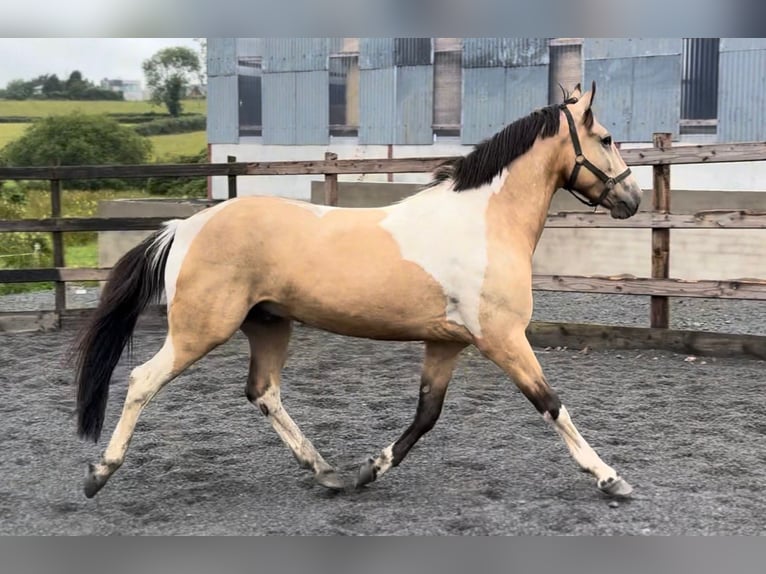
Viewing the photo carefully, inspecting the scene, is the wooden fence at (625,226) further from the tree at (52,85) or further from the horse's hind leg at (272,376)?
the tree at (52,85)

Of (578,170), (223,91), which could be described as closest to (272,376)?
(578,170)

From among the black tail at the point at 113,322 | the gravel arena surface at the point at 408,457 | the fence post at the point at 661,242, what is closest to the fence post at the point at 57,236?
the gravel arena surface at the point at 408,457

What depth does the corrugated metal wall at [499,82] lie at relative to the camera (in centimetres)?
1062

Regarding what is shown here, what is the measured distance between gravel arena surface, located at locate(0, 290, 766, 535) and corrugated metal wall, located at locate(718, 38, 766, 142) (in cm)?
480

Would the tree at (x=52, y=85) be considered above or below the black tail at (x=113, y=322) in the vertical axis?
above

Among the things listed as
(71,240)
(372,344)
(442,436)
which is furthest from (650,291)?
(71,240)

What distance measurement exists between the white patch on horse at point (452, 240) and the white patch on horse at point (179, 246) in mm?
720

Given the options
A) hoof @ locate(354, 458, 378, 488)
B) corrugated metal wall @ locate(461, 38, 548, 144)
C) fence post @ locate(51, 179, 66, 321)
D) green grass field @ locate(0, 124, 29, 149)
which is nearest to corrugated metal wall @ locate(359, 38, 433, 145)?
corrugated metal wall @ locate(461, 38, 548, 144)

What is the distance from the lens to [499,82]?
35.7 feet

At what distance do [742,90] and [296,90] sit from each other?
6297 mm

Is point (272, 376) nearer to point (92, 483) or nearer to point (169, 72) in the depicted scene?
point (92, 483)

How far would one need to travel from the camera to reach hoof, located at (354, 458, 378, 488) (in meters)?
3.22

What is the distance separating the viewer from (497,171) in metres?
3.23

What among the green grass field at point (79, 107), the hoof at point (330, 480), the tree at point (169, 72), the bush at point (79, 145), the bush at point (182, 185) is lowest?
the hoof at point (330, 480)
